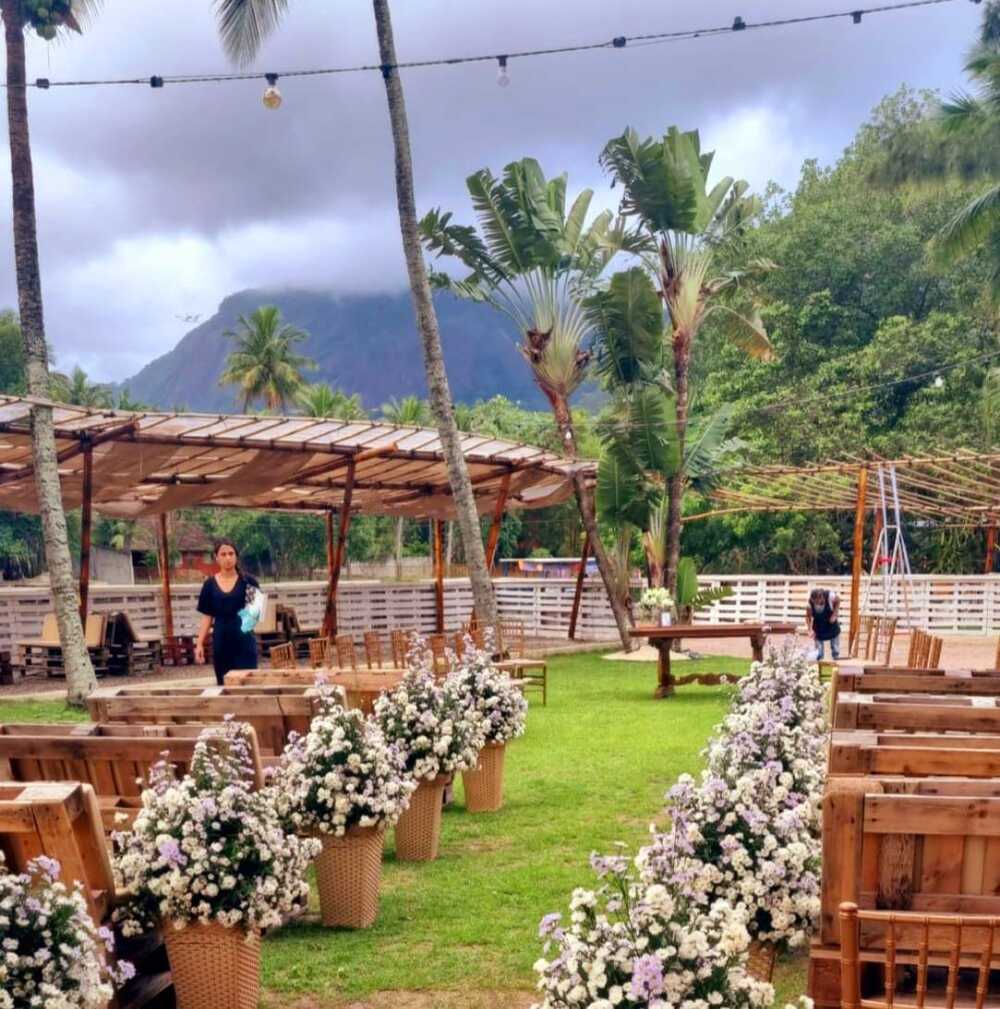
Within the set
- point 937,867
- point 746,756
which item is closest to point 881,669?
point 746,756

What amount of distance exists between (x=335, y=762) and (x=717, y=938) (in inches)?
111

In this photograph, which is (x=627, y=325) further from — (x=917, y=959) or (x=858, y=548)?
(x=917, y=959)

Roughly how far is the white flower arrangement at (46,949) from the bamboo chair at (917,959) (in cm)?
183

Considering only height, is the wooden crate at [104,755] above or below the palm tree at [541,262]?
below

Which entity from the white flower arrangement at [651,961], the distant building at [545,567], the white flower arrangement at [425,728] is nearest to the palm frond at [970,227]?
the distant building at [545,567]

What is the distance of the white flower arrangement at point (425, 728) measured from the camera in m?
6.48

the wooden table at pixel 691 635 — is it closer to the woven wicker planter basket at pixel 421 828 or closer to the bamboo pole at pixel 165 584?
the woven wicker planter basket at pixel 421 828

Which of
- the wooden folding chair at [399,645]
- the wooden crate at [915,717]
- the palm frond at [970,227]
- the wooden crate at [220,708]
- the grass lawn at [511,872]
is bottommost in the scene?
the grass lawn at [511,872]

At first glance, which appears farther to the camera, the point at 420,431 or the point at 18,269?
the point at 420,431

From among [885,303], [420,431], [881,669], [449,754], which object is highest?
[885,303]

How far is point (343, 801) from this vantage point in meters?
5.22

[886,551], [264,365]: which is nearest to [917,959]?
[886,551]

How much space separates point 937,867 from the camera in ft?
10.7

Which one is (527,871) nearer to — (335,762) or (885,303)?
(335,762)
